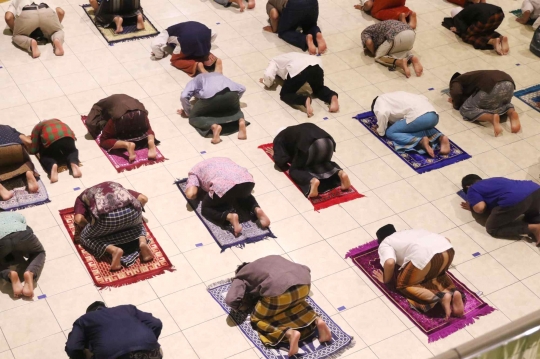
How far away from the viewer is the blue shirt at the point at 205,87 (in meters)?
5.99

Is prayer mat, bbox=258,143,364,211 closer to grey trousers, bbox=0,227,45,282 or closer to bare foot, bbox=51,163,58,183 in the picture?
bare foot, bbox=51,163,58,183

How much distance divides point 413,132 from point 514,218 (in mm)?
1194

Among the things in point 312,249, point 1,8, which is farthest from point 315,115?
point 1,8

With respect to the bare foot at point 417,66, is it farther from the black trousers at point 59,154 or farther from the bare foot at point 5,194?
the bare foot at point 5,194

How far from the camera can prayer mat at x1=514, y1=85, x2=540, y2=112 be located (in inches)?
271

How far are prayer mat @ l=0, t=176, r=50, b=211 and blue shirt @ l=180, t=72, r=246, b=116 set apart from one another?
1323 millimetres

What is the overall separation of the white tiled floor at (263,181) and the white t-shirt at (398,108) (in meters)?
0.21

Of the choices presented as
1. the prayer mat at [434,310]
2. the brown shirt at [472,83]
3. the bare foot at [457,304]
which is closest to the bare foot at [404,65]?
the brown shirt at [472,83]

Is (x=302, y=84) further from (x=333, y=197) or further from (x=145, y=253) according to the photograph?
(x=145, y=253)

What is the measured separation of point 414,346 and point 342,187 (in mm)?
1459

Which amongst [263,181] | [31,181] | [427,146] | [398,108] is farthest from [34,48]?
[427,146]

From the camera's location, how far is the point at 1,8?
24.8 feet

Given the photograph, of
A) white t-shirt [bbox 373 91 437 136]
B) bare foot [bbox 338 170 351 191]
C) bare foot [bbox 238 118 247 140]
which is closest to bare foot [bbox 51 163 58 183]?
bare foot [bbox 238 118 247 140]

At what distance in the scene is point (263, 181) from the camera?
5.68m
